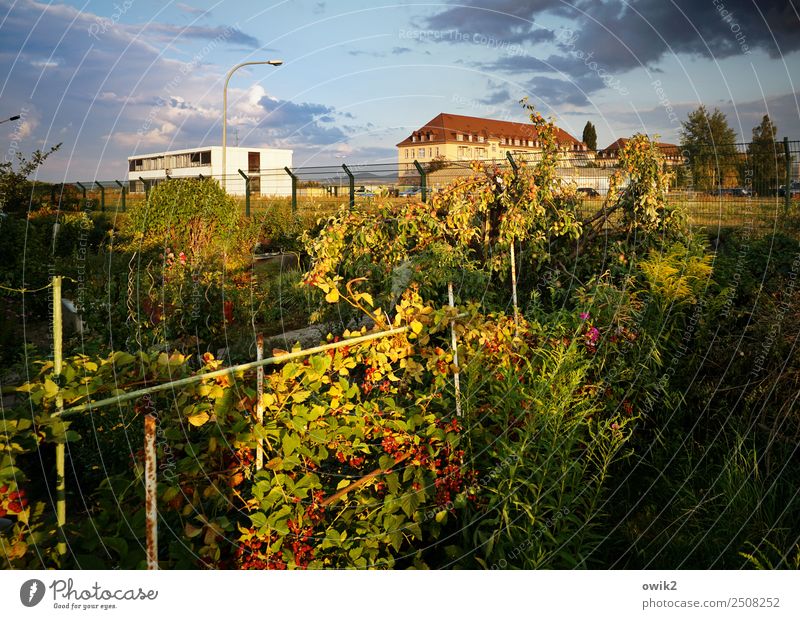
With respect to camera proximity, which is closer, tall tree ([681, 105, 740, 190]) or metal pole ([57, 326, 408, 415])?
metal pole ([57, 326, 408, 415])

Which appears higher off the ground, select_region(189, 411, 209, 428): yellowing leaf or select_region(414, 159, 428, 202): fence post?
select_region(414, 159, 428, 202): fence post

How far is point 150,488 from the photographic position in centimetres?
224

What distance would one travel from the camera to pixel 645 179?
6.63m

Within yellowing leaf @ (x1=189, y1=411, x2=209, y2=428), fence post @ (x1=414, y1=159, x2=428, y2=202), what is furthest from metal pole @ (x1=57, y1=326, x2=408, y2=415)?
fence post @ (x1=414, y1=159, x2=428, y2=202)

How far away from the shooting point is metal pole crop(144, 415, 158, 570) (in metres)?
2.12

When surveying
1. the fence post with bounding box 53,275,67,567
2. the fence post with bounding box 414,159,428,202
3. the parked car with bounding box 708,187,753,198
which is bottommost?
the fence post with bounding box 53,275,67,567

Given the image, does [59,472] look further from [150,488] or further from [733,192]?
[733,192]

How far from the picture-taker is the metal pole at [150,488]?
2.12 m

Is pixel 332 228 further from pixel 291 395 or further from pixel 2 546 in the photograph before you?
pixel 2 546

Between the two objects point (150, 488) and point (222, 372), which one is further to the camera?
point (222, 372)

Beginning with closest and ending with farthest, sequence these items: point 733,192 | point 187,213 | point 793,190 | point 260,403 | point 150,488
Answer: point 150,488, point 260,403, point 793,190, point 187,213, point 733,192

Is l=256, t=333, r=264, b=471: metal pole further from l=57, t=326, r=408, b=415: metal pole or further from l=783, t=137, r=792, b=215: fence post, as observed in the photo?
l=783, t=137, r=792, b=215: fence post

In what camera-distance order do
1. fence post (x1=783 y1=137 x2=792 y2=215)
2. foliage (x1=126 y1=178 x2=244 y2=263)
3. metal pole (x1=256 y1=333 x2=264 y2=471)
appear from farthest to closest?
foliage (x1=126 y1=178 x2=244 y2=263), fence post (x1=783 y1=137 x2=792 y2=215), metal pole (x1=256 y1=333 x2=264 y2=471)

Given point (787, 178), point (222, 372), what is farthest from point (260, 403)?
point (787, 178)
